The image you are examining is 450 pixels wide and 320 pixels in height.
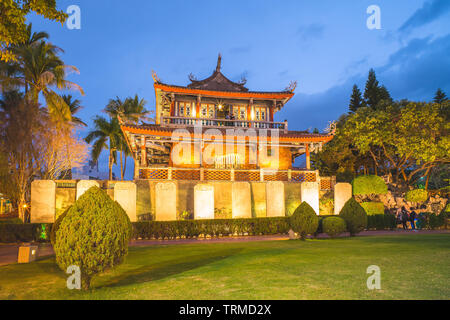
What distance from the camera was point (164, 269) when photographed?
26.5 feet

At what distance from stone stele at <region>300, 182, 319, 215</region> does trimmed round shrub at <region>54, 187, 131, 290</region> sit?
15.4m

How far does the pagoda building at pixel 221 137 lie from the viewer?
21609 mm

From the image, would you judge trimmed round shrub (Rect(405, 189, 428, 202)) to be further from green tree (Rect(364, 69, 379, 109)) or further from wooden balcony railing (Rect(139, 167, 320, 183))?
green tree (Rect(364, 69, 379, 109))

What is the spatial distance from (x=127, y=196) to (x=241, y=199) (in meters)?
6.96

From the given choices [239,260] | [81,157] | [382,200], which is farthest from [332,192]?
[81,157]

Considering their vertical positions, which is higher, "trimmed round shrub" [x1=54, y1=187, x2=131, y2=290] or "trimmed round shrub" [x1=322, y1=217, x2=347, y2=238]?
"trimmed round shrub" [x1=54, y1=187, x2=131, y2=290]

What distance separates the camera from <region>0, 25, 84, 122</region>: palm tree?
75.5 feet

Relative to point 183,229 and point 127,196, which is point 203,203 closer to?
point 183,229

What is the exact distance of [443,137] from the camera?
23.2m

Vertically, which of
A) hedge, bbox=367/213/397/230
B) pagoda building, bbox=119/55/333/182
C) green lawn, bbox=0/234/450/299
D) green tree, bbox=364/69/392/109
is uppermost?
green tree, bbox=364/69/392/109

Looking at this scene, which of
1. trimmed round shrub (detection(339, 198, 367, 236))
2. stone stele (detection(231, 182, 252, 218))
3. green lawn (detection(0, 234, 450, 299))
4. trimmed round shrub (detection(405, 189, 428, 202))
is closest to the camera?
green lawn (detection(0, 234, 450, 299))

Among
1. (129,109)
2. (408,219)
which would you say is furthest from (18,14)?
(129,109)

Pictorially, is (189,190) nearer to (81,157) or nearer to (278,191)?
(278,191)

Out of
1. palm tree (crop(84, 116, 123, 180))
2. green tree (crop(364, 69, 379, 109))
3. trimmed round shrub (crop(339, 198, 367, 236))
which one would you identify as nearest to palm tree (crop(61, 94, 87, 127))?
palm tree (crop(84, 116, 123, 180))
